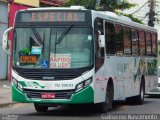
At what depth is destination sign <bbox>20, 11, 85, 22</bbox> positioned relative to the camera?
16.3 meters

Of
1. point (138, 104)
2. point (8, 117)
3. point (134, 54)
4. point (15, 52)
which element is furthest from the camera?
point (138, 104)

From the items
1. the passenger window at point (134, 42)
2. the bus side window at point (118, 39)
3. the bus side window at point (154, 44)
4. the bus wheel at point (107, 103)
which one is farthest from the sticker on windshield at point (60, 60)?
the bus side window at point (154, 44)

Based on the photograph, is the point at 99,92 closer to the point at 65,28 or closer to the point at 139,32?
the point at 65,28

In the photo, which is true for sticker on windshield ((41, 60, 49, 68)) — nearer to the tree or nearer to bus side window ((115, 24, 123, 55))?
bus side window ((115, 24, 123, 55))

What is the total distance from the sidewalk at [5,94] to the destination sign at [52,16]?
5148mm

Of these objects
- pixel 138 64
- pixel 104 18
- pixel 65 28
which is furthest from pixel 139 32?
pixel 65 28

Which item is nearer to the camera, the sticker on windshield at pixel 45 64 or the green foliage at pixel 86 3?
the sticker on windshield at pixel 45 64

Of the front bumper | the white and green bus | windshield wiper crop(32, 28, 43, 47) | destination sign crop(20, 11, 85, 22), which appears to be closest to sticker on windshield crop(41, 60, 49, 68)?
the white and green bus

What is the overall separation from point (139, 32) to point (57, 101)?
23.3ft

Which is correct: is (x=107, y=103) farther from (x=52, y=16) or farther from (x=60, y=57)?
(x=52, y=16)

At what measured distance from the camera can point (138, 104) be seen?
22.5 meters

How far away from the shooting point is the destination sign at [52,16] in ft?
53.4

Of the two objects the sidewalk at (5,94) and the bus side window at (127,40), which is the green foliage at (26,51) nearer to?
Result: the bus side window at (127,40)

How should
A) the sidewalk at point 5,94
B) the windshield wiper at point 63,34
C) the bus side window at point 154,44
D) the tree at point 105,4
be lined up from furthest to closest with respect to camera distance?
1. the tree at point 105,4
2. the bus side window at point 154,44
3. the sidewalk at point 5,94
4. the windshield wiper at point 63,34
